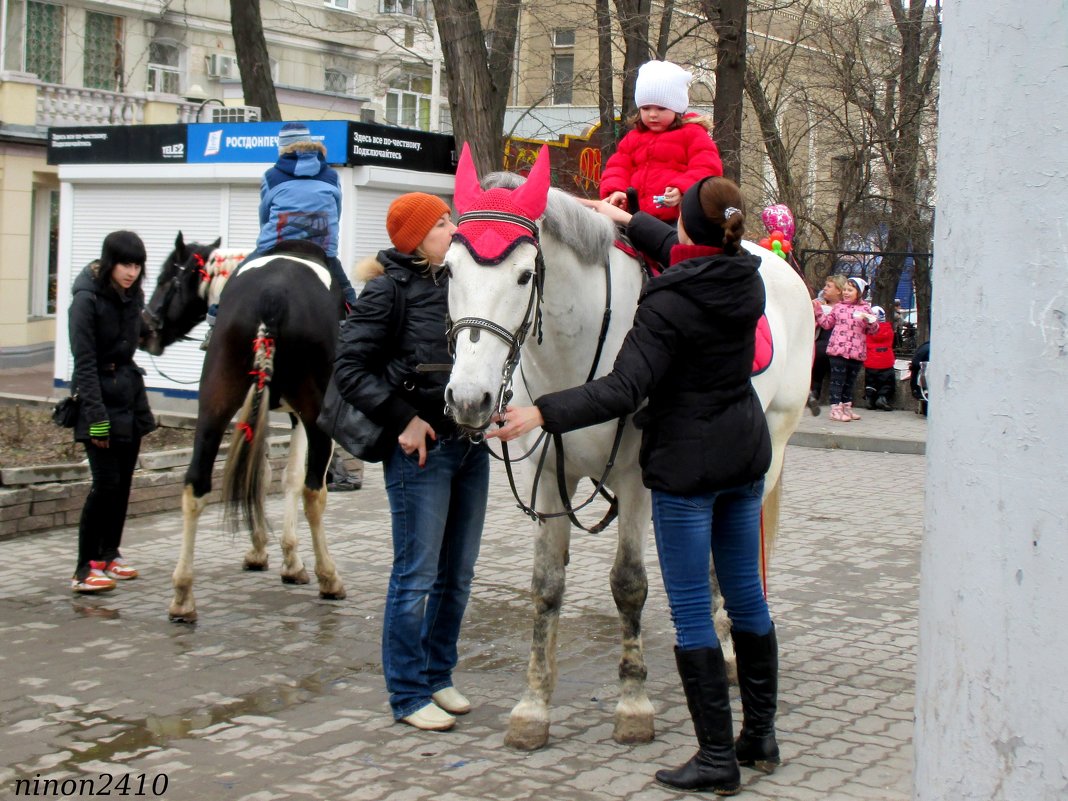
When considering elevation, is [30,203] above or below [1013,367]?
above

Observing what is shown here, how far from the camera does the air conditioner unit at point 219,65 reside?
33.0 m

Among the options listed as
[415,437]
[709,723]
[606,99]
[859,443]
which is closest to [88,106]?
[606,99]

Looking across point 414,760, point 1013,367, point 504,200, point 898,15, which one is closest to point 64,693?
point 414,760

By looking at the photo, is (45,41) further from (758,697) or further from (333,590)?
(758,697)

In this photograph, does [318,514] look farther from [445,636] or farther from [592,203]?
[592,203]

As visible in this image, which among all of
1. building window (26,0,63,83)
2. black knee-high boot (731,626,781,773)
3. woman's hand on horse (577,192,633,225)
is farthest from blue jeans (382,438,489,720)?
building window (26,0,63,83)

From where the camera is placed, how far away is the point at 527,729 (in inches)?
187

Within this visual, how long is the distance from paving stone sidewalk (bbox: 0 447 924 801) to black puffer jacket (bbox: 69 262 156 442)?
0.97m

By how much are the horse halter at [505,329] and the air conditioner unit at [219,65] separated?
30837 mm

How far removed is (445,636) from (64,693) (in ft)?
5.38

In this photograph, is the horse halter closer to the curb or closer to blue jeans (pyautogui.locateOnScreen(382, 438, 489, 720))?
blue jeans (pyautogui.locateOnScreen(382, 438, 489, 720))

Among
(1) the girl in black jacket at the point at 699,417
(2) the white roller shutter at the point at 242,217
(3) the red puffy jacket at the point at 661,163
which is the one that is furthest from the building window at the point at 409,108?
(1) the girl in black jacket at the point at 699,417

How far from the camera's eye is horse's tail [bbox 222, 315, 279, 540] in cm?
670

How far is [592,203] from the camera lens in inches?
197
